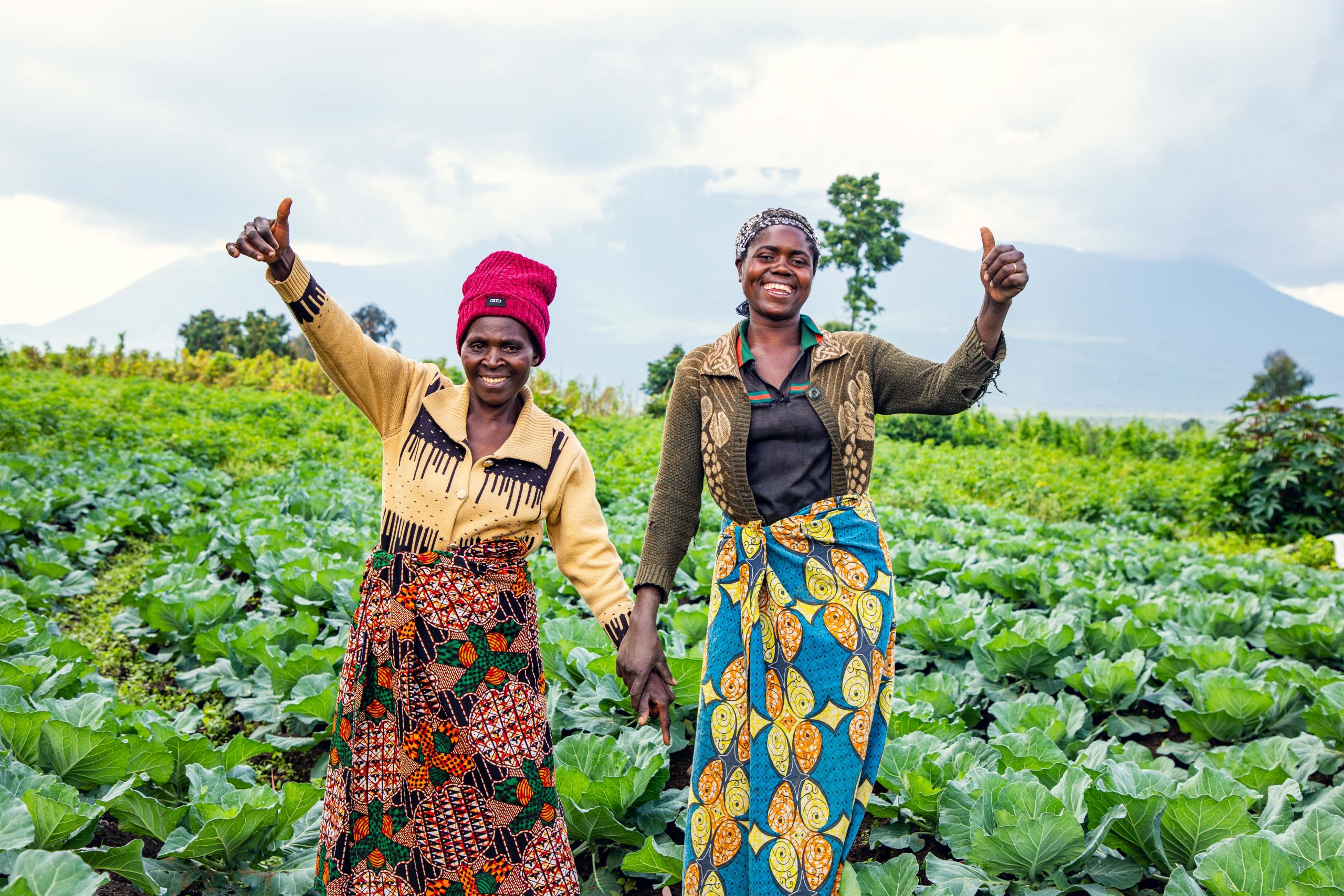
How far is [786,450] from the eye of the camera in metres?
1.79

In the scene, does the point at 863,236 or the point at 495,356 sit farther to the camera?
the point at 863,236

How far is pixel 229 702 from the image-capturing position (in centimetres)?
328

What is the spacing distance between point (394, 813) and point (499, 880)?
9.9 inches

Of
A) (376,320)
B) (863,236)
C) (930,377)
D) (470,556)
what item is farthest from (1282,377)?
(376,320)

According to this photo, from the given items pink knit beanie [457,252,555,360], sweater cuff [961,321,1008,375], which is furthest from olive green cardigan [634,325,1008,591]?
pink knit beanie [457,252,555,360]

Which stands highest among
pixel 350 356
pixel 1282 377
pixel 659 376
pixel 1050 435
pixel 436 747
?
pixel 1282 377

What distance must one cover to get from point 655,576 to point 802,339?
0.61 meters

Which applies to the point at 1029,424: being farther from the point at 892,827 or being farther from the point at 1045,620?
the point at 892,827

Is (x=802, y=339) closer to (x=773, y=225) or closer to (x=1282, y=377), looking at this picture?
(x=773, y=225)

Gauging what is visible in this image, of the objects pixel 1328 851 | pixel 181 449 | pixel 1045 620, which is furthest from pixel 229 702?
pixel 181 449

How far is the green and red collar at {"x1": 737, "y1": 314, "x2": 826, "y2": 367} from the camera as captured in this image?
Answer: 1860 millimetres

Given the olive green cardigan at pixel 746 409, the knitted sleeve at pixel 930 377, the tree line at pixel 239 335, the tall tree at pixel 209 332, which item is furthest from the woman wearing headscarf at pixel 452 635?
the tall tree at pixel 209 332

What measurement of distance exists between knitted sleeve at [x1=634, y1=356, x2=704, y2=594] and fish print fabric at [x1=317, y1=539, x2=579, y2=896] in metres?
0.33

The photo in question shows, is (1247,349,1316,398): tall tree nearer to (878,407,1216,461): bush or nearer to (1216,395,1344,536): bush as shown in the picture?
(878,407,1216,461): bush
